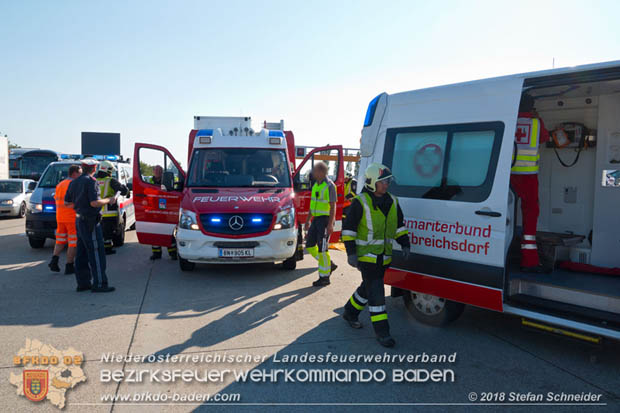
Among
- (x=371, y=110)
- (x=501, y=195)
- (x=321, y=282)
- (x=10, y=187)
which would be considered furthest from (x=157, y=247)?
(x=10, y=187)

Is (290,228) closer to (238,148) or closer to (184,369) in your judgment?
(238,148)

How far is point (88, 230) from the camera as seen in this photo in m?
6.68

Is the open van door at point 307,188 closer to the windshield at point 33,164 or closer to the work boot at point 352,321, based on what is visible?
the work boot at point 352,321

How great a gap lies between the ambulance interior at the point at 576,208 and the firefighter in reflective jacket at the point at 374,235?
1.20 metres

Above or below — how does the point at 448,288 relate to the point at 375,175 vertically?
below

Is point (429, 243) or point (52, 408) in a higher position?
point (429, 243)

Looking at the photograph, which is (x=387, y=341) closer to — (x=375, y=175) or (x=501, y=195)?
(x=375, y=175)

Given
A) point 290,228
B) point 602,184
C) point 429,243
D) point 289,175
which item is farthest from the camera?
point 289,175

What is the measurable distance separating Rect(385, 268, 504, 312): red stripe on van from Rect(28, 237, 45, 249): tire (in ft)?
28.8

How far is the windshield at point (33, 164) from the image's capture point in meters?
23.9

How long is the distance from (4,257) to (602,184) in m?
10.6

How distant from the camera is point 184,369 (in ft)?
13.8

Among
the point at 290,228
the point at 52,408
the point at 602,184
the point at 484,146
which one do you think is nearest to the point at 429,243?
the point at 484,146

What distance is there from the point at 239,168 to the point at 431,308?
4.73 metres
